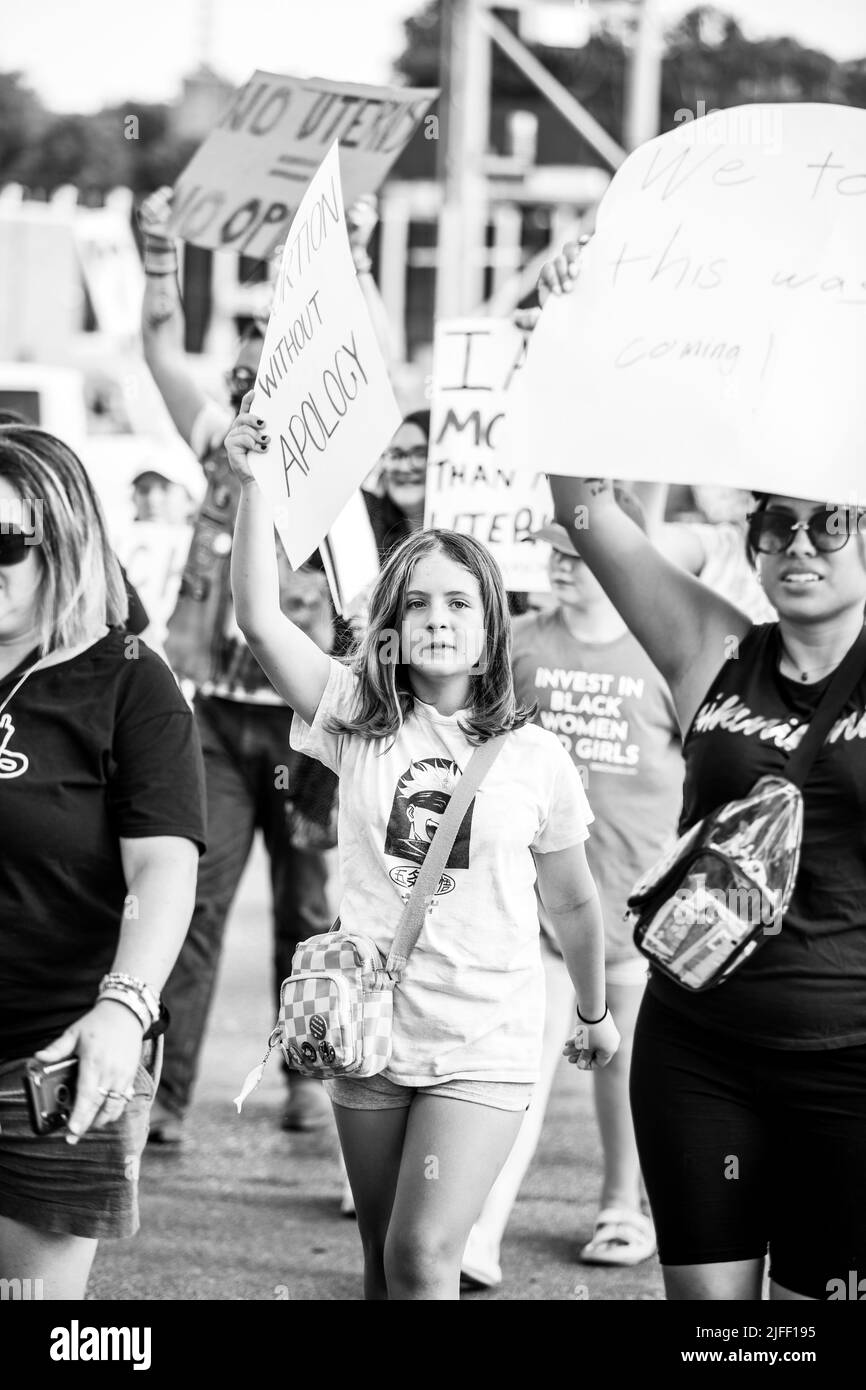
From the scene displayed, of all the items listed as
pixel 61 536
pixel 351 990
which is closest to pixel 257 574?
pixel 61 536

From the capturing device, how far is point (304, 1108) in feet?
19.0

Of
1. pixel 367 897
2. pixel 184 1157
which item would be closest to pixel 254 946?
pixel 184 1157

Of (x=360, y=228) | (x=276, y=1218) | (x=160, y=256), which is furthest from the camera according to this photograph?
(x=160, y=256)

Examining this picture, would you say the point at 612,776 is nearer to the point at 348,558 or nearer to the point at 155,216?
the point at 348,558

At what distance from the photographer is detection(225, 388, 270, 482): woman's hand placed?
3213 millimetres

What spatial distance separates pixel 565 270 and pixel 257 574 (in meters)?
0.82

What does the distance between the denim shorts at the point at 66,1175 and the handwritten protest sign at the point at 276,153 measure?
2928 millimetres

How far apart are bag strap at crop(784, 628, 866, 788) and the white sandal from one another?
2.11 metres

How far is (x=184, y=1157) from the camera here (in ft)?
17.7

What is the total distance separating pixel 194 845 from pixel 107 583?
47cm

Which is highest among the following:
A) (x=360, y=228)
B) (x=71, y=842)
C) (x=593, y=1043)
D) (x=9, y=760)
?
(x=360, y=228)

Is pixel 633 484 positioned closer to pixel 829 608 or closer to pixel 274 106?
pixel 274 106

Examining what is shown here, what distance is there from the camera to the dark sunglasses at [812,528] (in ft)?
10.1

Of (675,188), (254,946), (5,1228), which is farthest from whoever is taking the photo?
(254,946)
